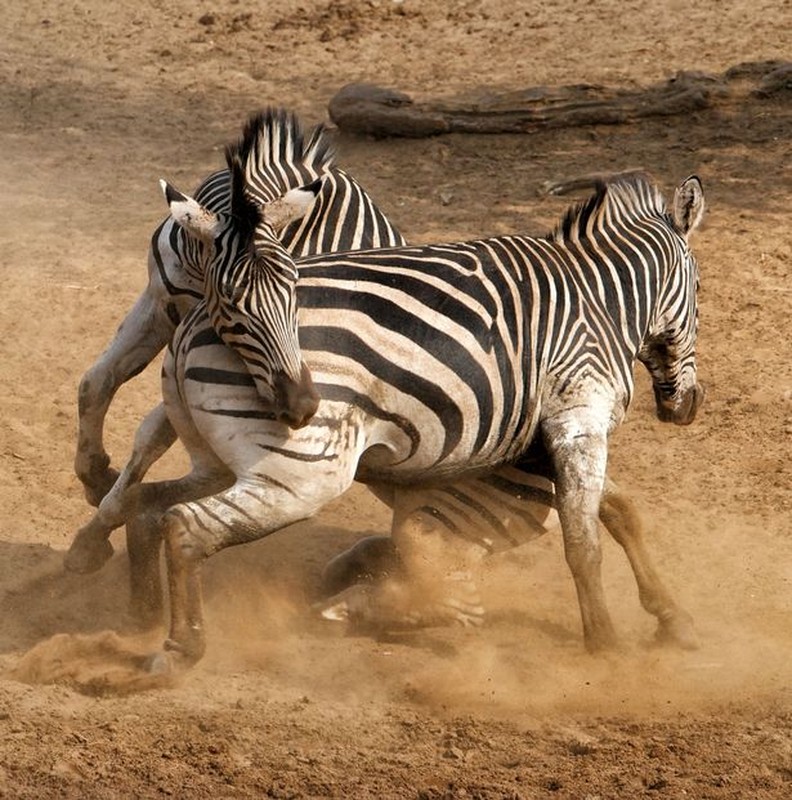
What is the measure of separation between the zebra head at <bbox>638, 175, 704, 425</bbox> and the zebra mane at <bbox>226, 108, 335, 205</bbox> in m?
1.67

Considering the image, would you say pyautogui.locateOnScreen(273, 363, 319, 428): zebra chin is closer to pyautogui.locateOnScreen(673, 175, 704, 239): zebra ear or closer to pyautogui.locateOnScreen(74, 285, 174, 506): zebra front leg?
pyautogui.locateOnScreen(74, 285, 174, 506): zebra front leg

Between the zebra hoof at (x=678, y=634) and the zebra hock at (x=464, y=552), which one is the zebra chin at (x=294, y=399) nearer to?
the zebra hock at (x=464, y=552)

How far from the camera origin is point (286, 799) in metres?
4.92

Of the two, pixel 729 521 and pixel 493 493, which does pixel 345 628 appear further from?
pixel 729 521

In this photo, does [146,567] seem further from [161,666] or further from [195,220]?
[195,220]

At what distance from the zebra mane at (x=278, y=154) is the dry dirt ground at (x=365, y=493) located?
1.85m

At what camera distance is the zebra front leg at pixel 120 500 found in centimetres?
629

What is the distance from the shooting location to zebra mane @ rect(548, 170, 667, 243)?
641 cm

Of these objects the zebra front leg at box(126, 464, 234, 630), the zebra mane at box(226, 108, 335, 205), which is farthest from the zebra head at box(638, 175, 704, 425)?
the zebra front leg at box(126, 464, 234, 630)

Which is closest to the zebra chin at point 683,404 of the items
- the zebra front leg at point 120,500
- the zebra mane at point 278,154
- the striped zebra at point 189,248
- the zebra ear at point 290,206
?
the striped zebra at point 189,248

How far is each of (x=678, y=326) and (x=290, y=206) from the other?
2068 mm

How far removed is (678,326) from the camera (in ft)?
21.9

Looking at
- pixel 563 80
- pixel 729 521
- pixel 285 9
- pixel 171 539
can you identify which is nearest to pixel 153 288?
pixel 171 539

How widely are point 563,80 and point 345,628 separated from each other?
756cm
